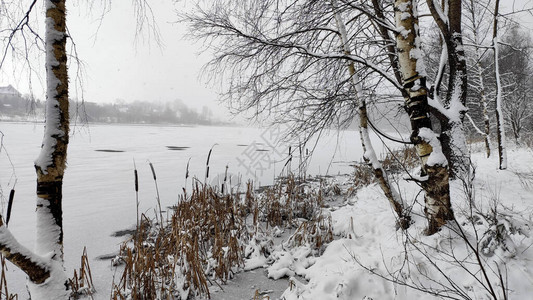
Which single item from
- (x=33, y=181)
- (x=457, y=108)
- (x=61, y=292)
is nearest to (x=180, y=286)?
(x=61, y=292)

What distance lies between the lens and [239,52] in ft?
9.96

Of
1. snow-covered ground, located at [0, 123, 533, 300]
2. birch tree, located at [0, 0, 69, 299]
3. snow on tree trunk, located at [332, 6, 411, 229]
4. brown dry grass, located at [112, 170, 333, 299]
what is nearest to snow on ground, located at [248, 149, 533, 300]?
snow-covered ground, located at [0, 123, 533, 300]

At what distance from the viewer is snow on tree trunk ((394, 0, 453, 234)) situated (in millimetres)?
2127

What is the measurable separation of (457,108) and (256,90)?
3.23 m

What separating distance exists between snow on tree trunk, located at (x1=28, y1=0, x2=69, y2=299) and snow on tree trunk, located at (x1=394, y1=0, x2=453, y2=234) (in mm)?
2813

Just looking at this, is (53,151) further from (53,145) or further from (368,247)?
(368,247)

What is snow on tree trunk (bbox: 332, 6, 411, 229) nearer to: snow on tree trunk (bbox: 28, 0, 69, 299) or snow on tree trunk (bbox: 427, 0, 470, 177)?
snow on tree trunk (bbox: 427, 0, 470, 177)

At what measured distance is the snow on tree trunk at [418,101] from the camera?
213 cm

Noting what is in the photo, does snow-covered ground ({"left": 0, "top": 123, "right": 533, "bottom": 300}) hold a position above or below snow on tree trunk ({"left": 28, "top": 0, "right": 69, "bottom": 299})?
below

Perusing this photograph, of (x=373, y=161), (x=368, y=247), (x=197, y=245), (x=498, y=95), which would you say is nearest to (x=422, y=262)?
(x=368, y=247)

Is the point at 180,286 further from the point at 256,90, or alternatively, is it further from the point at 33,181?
the point at 33,181

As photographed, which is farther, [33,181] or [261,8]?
[33,181]

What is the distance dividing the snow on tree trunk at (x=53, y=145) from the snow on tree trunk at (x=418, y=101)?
2.81 m

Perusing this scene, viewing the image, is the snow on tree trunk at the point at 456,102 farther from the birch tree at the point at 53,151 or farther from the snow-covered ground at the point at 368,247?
the birch tree at the point at 53,151
